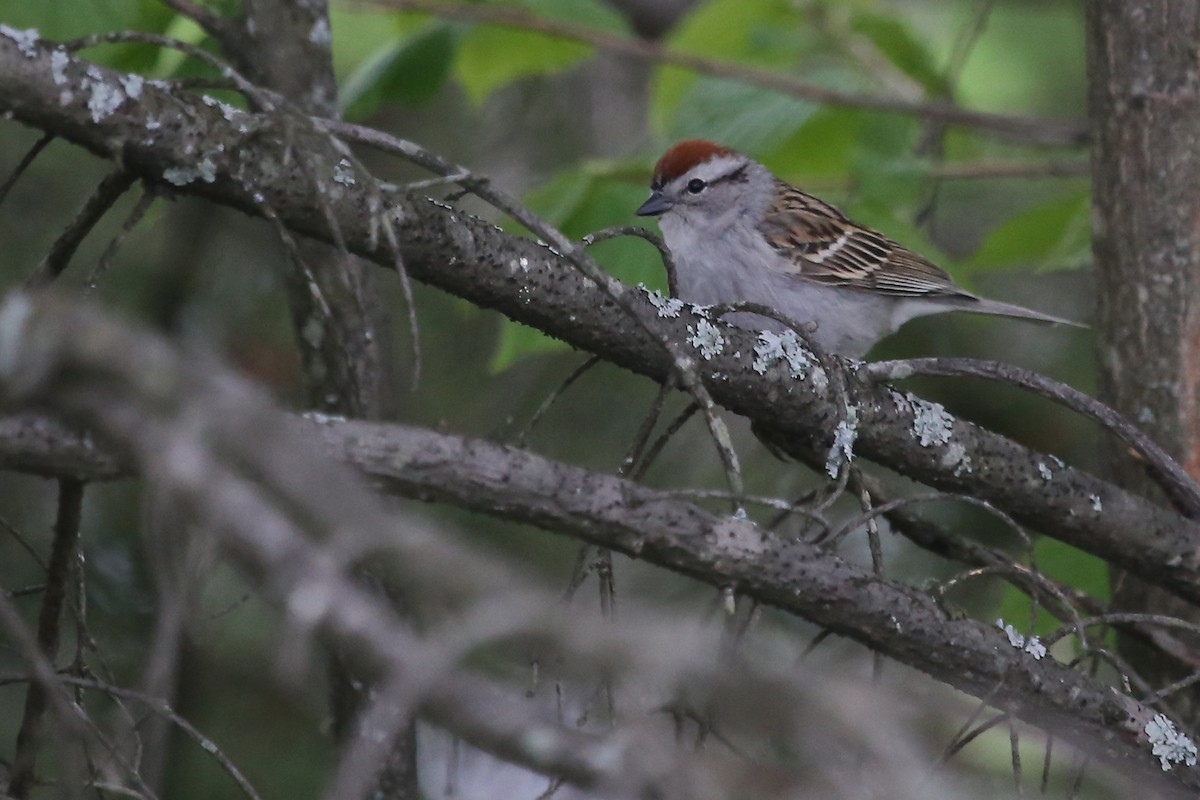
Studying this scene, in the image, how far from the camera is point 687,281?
3980mm

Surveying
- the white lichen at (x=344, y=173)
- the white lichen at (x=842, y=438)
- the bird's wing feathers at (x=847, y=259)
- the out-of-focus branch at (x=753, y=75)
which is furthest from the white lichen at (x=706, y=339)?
the bird's wing feathers at (x=847, y=259)

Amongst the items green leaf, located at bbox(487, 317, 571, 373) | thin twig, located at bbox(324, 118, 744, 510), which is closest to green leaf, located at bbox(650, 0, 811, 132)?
green leaf, located at bbox(487, 317, 571, 373)

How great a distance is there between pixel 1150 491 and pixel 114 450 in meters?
2.23

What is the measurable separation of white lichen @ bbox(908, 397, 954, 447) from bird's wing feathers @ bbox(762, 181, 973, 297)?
1.75 metres

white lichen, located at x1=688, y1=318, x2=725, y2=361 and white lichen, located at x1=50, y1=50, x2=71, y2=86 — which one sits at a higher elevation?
white lichen, located at x1=50, y1=50, x2=71, y2=86

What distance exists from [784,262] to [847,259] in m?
0.23

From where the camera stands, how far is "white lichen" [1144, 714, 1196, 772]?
6.84ft

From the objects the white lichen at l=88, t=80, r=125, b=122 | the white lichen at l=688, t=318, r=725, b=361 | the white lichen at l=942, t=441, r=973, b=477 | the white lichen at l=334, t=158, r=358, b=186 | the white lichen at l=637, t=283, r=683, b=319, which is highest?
the white lichen at l=88, t=80, r=125, b=122

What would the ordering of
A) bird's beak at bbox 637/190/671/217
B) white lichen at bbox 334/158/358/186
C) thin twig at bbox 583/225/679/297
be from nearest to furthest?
white lichen at bbox 334/158/358/186 < thin twig at bbox 583/225/679/297 < bird's beak at bbox 637/190/671/217

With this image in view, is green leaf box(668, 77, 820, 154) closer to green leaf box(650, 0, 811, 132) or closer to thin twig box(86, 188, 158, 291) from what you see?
green leaf box(650, 0, 811, 132)

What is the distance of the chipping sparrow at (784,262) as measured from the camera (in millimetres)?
3990

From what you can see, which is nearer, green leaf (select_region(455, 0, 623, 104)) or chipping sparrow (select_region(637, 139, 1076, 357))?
green leaf (select_region(455, 0, 623, 104))

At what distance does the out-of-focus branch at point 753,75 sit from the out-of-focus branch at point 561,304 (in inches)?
52.7

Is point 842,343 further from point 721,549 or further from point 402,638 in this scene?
point 402,638
